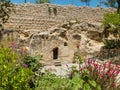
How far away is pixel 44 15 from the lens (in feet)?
76.3

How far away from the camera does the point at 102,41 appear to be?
20.4 metres

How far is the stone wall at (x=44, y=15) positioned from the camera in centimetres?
2186

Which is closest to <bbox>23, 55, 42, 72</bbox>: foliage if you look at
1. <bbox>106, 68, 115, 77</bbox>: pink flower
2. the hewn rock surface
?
<bbox>106, 68, 115, 77</bbox>: pink flower

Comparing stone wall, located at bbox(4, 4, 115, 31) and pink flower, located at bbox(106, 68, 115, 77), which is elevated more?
pink flower, located at bbox(106, 68, 115, 77)

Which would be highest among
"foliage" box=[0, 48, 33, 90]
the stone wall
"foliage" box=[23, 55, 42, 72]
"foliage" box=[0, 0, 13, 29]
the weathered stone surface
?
"foliage" box=[0, 48, 33, 90]

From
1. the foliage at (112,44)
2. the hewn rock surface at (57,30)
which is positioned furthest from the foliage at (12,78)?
the foliage at (112,44)

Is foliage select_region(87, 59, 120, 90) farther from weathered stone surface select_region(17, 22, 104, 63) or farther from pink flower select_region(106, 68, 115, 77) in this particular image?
weathered stone surface select_region(17, 22, 104, 63)

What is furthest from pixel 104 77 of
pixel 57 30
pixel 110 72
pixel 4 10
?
pixel 4 10

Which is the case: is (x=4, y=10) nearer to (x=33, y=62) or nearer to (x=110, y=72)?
(x=33, y=62)

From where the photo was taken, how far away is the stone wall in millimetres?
21859

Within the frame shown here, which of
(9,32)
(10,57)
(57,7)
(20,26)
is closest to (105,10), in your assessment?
(57,7)

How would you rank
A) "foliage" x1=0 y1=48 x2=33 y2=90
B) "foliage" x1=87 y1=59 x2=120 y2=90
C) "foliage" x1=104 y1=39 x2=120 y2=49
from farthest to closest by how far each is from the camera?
"foliage" x1=104 y1=39 x2=120 y2=49 → "foliage" x1=87 y1=59 x2=120 y2=90 → "foliage" x1=0 y1=48 x2=33 y2=90

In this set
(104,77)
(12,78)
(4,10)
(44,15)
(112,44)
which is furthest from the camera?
(44,15)

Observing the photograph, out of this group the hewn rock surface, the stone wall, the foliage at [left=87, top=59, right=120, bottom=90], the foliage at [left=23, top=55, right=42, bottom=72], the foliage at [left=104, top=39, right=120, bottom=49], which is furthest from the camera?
the stone wall
